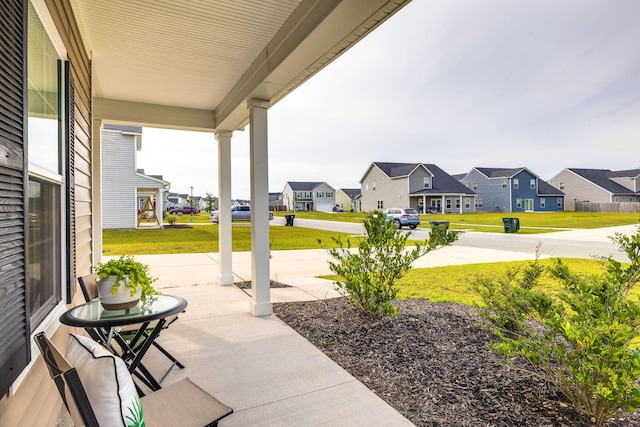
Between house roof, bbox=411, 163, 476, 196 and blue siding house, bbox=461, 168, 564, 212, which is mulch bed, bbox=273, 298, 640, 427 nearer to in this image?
house roof, bbox=411, 163, 476, 196

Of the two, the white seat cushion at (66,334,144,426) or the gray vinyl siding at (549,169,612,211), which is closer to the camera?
the white seat cushion at (66,334,144,426)

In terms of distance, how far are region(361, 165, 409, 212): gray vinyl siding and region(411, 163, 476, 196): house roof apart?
1473 millimetres

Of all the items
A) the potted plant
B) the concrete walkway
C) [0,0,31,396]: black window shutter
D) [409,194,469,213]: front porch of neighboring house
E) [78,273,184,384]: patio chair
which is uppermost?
[409,194,469,213]: front porch of neighboring house

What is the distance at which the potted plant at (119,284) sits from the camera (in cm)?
237

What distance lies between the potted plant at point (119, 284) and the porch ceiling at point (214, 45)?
2221mm

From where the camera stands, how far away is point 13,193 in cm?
143

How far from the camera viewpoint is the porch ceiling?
2.82 metres

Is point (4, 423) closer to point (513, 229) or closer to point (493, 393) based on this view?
point (493, 393)

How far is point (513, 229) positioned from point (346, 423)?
17.4m

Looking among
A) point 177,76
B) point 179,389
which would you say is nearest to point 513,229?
point 177,76

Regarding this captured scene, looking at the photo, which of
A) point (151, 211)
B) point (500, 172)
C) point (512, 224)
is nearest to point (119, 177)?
point (151, 211)

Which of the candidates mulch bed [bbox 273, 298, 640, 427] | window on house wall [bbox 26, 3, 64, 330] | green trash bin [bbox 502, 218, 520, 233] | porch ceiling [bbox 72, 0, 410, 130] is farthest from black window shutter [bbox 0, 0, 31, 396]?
green trash bin [bbox 502, 218, 520, 233]

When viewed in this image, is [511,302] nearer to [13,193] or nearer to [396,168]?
[13,193]

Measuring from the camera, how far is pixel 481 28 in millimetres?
7500
